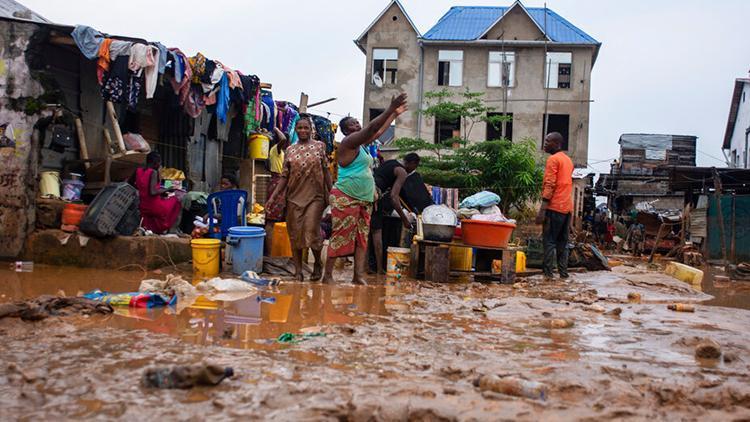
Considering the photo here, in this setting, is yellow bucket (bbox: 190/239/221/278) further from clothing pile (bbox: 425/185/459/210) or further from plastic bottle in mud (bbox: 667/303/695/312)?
clothing pile (bbox: 425/185/459/210)

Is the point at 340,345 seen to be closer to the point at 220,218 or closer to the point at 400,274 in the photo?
the point at 400,274

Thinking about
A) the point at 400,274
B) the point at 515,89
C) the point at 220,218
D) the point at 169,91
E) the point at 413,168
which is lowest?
the point at 400,274

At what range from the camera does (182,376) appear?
2.52 m

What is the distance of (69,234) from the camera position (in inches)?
318

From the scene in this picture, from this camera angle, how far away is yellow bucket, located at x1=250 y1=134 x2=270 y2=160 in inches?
525

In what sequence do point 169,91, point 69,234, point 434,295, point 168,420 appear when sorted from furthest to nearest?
1. point 169,91
2. point 69,234
3. point 434,295
4. point 168,420

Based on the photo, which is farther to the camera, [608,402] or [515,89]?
[515,89]

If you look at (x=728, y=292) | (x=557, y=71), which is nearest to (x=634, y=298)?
(x=728, y=292)

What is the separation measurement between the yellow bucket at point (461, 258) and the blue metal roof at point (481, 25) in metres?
25.3

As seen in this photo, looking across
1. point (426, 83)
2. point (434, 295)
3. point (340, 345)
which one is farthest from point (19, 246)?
point (426, 83)

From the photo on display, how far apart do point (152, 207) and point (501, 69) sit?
1019 inches

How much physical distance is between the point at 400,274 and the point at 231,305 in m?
3.55

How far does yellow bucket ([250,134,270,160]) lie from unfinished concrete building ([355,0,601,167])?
1891 centimetres

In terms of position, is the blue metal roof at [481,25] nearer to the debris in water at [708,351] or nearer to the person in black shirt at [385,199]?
the person in black shirt at [385,199]
